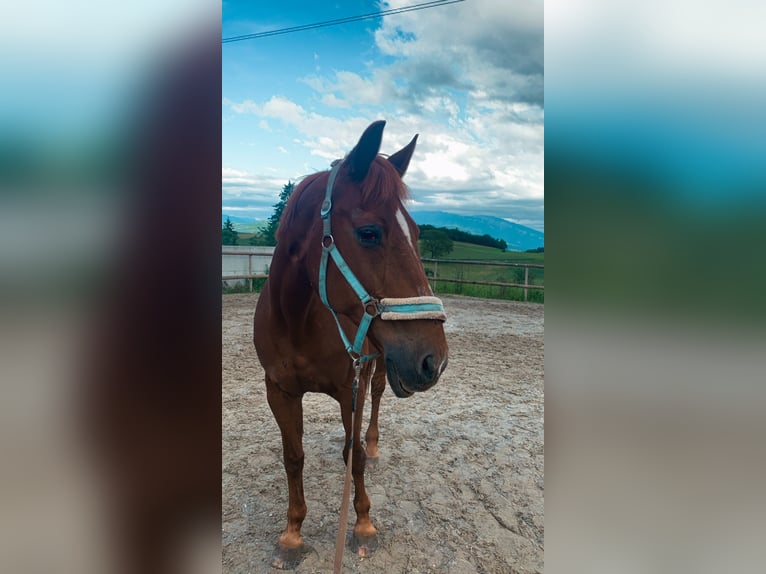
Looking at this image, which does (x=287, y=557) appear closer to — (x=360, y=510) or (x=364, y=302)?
(x=360, y=510)

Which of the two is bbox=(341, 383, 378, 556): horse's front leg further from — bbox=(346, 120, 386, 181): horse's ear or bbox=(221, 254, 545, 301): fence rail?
bbox=(221, 254, 545, 301): fence rail

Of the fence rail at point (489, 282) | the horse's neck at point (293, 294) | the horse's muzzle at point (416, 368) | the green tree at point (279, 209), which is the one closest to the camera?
the horse's muzzle at point (416, 368)

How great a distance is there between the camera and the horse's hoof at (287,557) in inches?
91.3

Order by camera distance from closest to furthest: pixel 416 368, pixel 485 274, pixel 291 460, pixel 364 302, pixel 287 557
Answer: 1. pixel 416 368
2. pixel 364 302
3. pixel 287 557
4. pixel 291 460
5. pixel 485 274

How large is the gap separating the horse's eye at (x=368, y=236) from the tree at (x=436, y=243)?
1362cm

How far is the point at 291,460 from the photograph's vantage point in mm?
2463

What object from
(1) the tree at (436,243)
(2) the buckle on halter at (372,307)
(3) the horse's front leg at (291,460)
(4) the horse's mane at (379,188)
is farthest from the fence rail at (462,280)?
(2) the buckle on halter at (372,307)

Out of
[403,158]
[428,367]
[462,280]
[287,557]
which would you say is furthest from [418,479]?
[462,280]

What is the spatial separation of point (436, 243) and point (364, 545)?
13637mm

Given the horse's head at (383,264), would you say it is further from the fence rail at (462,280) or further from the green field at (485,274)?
the green field at (485,274)

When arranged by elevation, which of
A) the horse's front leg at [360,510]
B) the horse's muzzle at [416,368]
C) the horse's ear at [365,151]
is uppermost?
the horse's ear at [365,151]
